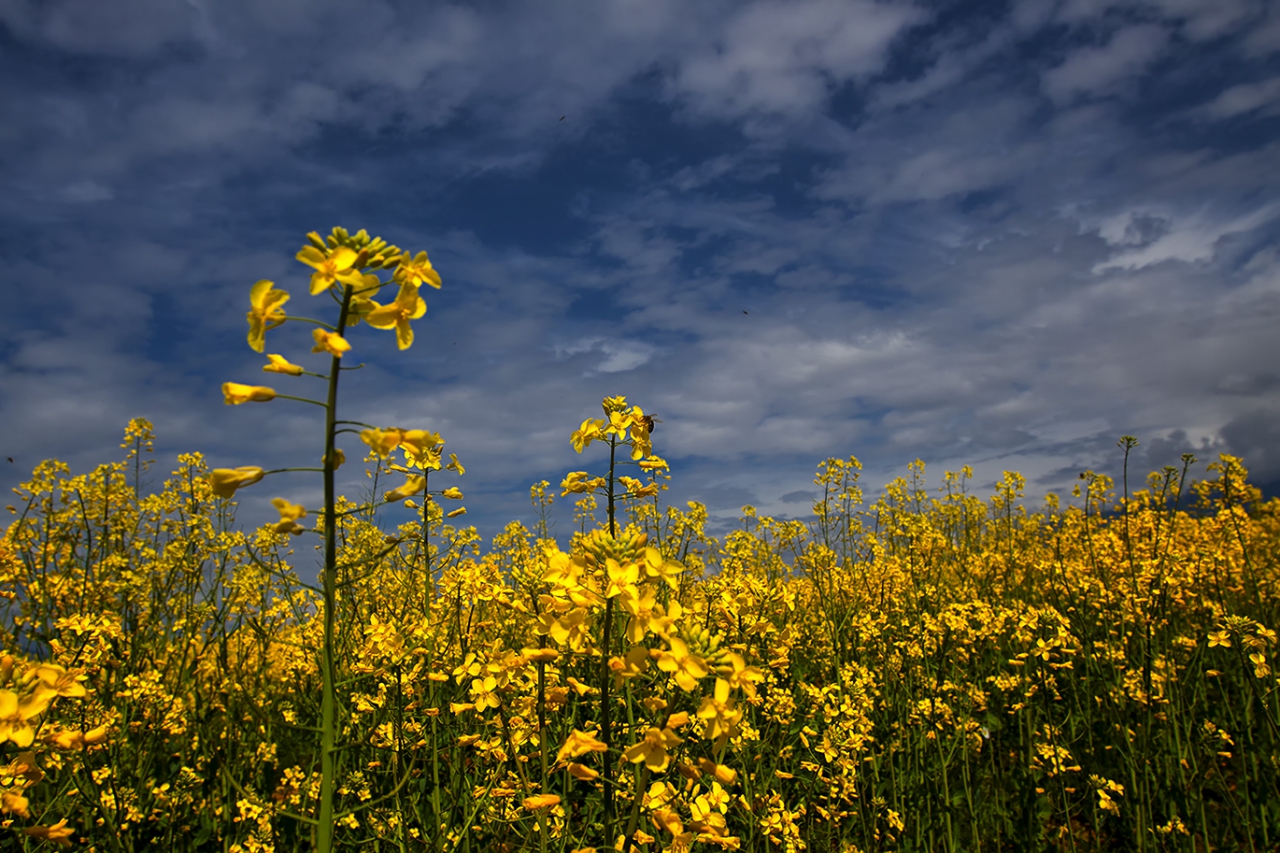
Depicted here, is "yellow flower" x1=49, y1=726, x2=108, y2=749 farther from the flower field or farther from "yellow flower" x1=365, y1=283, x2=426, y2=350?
"yellow flower" x1=365, y1=283, x2=426, y2=350

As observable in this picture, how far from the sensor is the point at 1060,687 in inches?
255

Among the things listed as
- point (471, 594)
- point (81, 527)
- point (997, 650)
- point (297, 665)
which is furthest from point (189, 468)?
point (997, 650)

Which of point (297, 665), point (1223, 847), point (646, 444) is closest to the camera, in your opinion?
point (646, 444)

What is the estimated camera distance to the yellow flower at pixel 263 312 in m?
1.77

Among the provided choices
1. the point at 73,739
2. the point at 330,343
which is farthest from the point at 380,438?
the point at 73,739

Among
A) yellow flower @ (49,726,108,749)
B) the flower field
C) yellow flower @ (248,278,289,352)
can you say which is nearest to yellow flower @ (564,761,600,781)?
the flower field

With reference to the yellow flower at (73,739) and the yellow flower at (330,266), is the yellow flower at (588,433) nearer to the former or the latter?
the yellow flower at (330,266)

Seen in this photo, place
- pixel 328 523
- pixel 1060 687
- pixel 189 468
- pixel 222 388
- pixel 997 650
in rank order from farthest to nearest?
pixel 189 468 < pixel 1060 687 < pixel 997 650 < pixel 222 388 < pixel 328 523

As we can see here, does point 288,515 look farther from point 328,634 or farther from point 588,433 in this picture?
point 588,433

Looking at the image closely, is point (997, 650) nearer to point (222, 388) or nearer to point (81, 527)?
point (222, 388)

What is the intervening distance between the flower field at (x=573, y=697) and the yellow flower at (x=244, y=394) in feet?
0.05

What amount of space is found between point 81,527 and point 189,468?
3.63 feet

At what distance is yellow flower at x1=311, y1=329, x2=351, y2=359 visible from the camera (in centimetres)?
163

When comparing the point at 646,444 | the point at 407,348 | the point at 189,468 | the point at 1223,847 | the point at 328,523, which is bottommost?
the point at 1223,847
